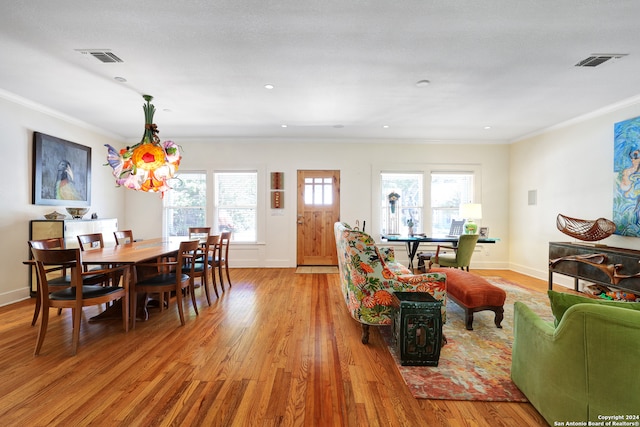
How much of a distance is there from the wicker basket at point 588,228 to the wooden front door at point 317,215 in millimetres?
3779

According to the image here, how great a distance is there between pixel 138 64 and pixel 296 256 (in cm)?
420

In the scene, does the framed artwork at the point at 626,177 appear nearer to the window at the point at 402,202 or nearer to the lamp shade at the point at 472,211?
the lamp shade at the point at 472,211

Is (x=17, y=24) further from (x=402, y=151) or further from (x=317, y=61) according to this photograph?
(x=402, y=151)

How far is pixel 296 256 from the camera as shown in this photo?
19.4 ft

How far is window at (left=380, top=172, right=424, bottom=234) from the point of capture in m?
5.96

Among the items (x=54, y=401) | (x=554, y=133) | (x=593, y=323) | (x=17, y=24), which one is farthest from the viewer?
(x=554, y=133)

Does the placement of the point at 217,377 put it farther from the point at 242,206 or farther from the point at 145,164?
the point at 242,206

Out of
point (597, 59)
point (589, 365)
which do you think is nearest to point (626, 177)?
point (597, 59)

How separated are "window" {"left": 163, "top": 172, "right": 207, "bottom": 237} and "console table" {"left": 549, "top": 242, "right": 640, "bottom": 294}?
6.35 metres

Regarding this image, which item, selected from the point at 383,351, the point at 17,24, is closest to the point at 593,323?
the point at 383,351

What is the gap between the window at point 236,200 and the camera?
19.5 feet

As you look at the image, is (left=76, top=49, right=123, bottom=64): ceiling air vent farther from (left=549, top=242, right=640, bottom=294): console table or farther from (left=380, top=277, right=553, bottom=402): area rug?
(left=549, top=242, right=640, bottom=294): console table

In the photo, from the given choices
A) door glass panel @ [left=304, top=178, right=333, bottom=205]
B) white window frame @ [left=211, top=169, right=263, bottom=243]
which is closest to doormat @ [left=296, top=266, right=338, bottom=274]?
white window frame @ [left=211, top=169, right=263, bottom=243]

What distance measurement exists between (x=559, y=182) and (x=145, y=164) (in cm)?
638
